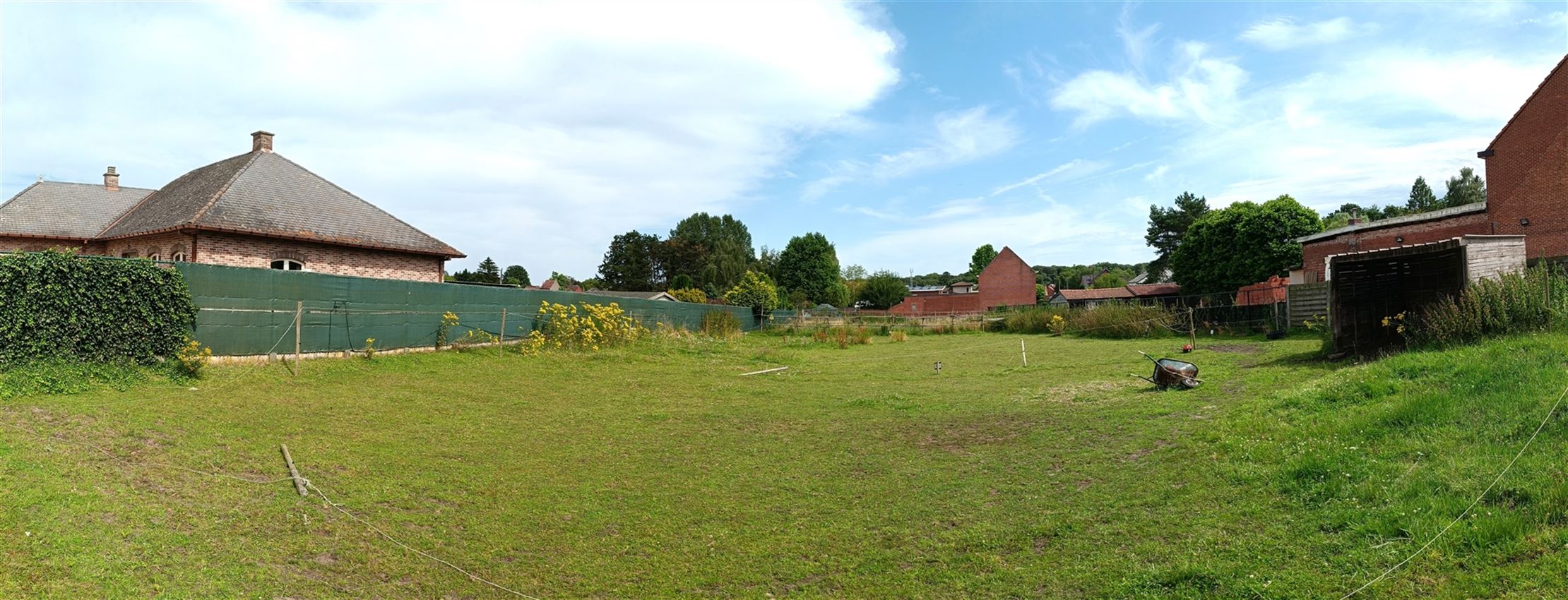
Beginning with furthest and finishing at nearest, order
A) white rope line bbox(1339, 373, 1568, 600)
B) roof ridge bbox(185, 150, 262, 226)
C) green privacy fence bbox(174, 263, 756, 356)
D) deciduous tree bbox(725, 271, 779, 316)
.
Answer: deciduous tree bbox(725, 271, 779, 316) < roof ridge bbox(185, 150, 262, 226) < green privacy fence bbox(174, 263, 756, 356) < white rope line bbox(1339, 373, 1568, 600)

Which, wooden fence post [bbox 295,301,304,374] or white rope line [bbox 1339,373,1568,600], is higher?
wooden fence post [bbox 295,301,304,374]

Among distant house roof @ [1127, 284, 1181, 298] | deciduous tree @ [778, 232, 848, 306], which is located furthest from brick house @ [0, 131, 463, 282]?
distant house roof @ [1127, 284, 1181, 298]

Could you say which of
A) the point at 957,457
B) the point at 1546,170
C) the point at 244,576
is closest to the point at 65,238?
the point at 244,576

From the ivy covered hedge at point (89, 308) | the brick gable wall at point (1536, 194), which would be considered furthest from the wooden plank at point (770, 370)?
the brick gable wall at point (1536, 194)

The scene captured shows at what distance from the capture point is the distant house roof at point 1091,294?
Result: 71.8m

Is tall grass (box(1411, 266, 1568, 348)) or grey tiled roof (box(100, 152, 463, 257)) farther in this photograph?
grey tiled roof (box(100, 152, 463, 257))

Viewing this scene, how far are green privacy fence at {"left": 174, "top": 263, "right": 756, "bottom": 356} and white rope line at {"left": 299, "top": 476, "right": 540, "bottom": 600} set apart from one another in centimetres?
853

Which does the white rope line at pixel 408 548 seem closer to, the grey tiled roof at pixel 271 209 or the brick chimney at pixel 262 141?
the grey tiled roof at pixel 271 209

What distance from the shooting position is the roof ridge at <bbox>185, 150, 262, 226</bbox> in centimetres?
1808

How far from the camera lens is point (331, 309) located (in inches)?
614

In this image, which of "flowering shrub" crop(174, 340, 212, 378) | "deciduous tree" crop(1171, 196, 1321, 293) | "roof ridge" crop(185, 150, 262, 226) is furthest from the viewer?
"deciduous tree" crop(1171, 196, 1321, 293)

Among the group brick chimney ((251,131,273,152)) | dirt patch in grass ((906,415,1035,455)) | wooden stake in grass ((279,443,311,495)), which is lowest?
dirt patch in grass ((906,415,1035,455))

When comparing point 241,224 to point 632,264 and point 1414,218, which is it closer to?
point 1414,218

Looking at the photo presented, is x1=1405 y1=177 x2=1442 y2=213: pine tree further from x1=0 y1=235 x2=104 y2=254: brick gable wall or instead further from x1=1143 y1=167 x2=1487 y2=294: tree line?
x1=0 y1=235 x2=104 y2=254: brick gable wall
